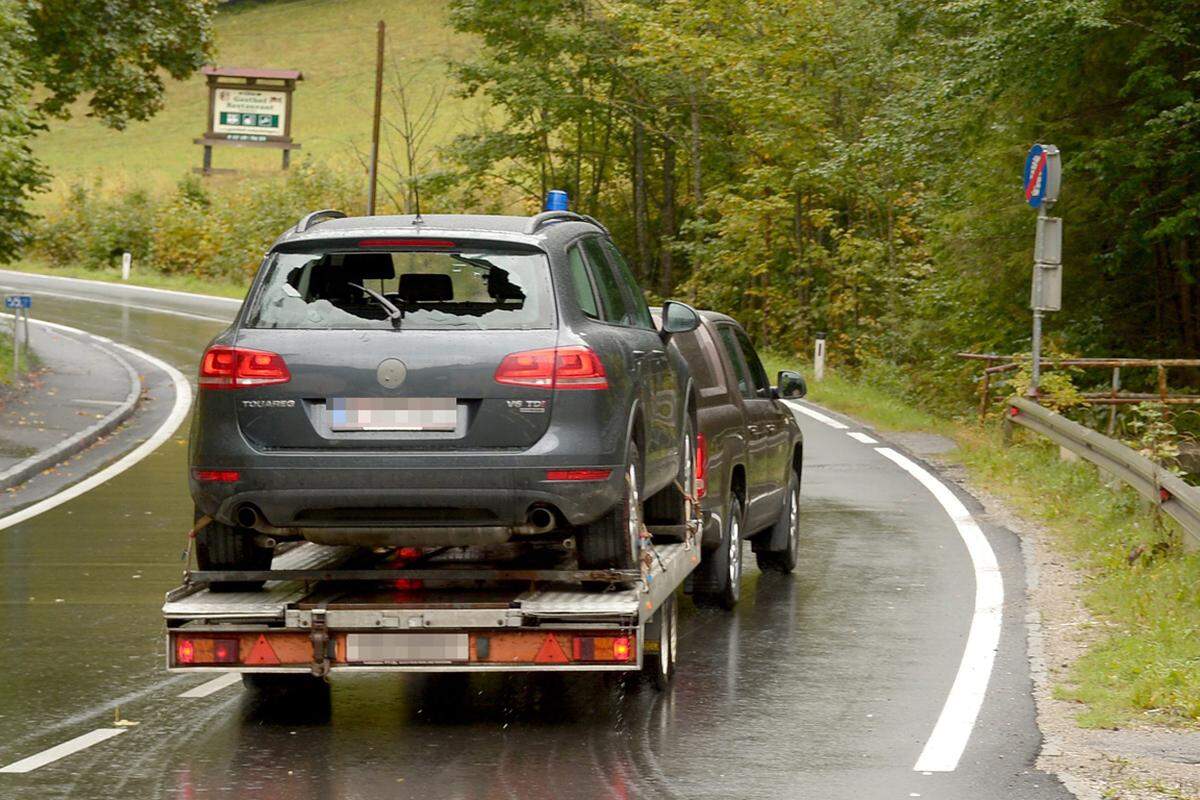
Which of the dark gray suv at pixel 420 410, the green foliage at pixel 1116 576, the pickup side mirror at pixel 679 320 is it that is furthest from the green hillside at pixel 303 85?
the dark gray suv at pixel 420 410

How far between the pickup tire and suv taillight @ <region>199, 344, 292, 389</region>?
3.90 m

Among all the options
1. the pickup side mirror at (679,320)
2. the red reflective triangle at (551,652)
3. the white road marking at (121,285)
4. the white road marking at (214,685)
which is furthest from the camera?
the white road marking at (121,285)

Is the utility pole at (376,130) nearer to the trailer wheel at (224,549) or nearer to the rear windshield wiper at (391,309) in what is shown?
the trailer wheel at (224,549)

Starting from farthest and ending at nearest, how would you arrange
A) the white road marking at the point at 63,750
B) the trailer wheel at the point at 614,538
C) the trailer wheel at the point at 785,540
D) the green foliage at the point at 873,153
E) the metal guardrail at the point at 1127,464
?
the green foliage at the point at 873,153
the trailer wheel at the point at 785,540
the metal guardrail at the point at 1127,464
the trailer wheel at the point at 614,538
the white road marking at the point at 63,750

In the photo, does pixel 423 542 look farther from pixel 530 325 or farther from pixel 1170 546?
pixel 1170 546

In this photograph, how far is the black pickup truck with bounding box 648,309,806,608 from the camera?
1055 centimetres

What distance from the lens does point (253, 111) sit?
193ft

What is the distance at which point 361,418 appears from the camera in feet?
24.0

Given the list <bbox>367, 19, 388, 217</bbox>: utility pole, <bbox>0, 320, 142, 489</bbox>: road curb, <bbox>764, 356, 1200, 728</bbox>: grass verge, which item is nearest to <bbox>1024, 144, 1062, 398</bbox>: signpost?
<bbox>764, 356, 1200, 728</bbox>: grass verge

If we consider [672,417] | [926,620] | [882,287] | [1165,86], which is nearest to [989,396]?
[1165,86]

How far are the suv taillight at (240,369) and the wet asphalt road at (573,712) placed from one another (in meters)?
1.46

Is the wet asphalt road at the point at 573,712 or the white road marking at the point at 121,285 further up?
the white road marking at the point at 121,285

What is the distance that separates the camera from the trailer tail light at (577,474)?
7301 millimetres

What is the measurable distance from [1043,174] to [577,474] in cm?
1238
